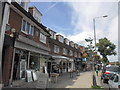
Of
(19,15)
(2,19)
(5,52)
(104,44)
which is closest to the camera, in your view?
(2,19)

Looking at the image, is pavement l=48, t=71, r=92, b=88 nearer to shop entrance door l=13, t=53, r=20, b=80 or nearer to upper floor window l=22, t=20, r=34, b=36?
shop entrance door l=13, t=53, r=20, b=80

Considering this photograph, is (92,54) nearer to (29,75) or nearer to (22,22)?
(29,75)

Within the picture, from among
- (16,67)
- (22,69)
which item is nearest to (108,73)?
(22,69)

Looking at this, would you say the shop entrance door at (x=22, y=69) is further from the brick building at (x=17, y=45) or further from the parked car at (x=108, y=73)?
the parked car at (x=108, y=73)

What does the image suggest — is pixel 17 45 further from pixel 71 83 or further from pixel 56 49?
pixel 56 49

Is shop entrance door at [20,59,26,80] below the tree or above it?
below

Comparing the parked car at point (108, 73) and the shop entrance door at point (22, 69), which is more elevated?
the shop entrance door at point (22, 69)

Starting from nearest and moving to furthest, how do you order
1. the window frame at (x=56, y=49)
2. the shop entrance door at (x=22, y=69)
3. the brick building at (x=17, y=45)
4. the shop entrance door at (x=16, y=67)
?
1. the brick building at (x=17, y=45)
2. the shop entrance door at (x=16, y=67)
3. the shop entrance door at (x=22, y=69)
4. the window frame at (x=56, y=49)

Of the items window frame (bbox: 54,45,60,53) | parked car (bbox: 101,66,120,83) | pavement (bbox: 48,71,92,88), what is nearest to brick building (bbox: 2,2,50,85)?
pavement (bbox: 48,71,92,88)

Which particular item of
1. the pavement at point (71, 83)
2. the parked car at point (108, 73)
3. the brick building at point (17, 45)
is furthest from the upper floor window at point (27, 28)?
the parked car at point (108, 73)

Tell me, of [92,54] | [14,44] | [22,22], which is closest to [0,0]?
[14,44]

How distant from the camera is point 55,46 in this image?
2298 cm

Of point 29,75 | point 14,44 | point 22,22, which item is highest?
point 22,22

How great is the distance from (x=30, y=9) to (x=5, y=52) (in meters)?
8.32
